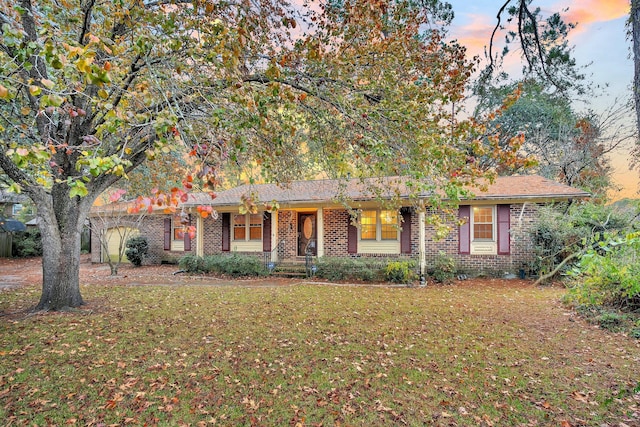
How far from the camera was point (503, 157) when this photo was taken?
461 centimetres

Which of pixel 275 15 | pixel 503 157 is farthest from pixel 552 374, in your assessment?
pixel 275 15

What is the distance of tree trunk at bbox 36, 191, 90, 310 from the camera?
689 cm

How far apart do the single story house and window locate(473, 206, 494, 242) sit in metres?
0.03

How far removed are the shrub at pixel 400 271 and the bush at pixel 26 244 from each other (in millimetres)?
21178

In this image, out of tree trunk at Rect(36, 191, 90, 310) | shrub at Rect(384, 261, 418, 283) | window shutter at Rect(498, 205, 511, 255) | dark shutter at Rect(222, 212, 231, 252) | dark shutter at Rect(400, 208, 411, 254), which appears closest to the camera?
tree trunk at Rect(36, 191, 90, 310)

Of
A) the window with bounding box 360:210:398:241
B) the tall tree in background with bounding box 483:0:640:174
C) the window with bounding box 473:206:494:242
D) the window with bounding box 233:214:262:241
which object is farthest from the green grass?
the window with bounding box 233:214:262:241

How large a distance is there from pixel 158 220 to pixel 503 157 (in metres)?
16.5

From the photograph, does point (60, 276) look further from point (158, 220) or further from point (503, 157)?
point (158, 220)

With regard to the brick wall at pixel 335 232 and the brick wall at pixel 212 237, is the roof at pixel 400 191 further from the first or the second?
the brick wall at pixel 212 237

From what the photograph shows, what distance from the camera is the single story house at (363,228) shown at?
1212 cm

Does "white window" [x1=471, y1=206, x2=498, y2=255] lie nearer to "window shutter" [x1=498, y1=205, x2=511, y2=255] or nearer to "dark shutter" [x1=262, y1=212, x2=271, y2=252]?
"window shutter" [x1=498, y1=205, x2=511, y2=255]

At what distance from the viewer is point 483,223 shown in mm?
12688

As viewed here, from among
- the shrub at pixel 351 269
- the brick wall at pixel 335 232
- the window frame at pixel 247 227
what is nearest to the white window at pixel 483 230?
the shrub at pixel 351 269

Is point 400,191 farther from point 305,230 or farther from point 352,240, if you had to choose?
point 305,230
